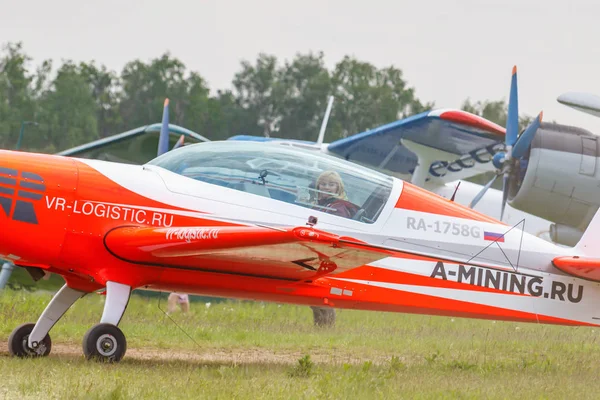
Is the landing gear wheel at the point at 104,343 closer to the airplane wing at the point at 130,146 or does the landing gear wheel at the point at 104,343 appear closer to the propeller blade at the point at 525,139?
the propeller blade at the point at 525,139

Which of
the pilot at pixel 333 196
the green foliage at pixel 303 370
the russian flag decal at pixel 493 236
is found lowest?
the green foliage at pixel 303 370

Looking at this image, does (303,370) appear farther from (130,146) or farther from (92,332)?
(130,146)

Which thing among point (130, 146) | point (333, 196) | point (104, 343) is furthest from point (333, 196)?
point (130, 146)

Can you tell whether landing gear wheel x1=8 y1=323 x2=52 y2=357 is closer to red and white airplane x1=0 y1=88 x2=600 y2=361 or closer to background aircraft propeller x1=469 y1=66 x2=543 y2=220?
red and white airplane x1=0 y1=88 x2=600 y2=361

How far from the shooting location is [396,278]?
7.71 metres

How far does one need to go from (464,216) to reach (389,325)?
405 cm

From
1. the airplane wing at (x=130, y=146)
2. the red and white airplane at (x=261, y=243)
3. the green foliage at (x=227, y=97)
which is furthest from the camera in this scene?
the green foliage at (x=227, y=97)

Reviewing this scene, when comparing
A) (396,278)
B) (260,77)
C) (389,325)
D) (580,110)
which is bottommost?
(389,325)

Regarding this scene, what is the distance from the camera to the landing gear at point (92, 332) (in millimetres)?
6836

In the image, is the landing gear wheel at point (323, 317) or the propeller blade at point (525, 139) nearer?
the landing gear wheel at point (323, 317)

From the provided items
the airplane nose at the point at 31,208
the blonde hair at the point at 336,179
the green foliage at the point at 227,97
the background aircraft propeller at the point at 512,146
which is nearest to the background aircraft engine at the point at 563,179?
the background aircraft propeller at the point at 512,146

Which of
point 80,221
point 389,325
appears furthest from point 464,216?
point 389,325

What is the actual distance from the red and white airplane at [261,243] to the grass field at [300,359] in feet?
1.90

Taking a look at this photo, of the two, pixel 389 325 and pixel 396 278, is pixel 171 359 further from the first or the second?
pixel 389 325
